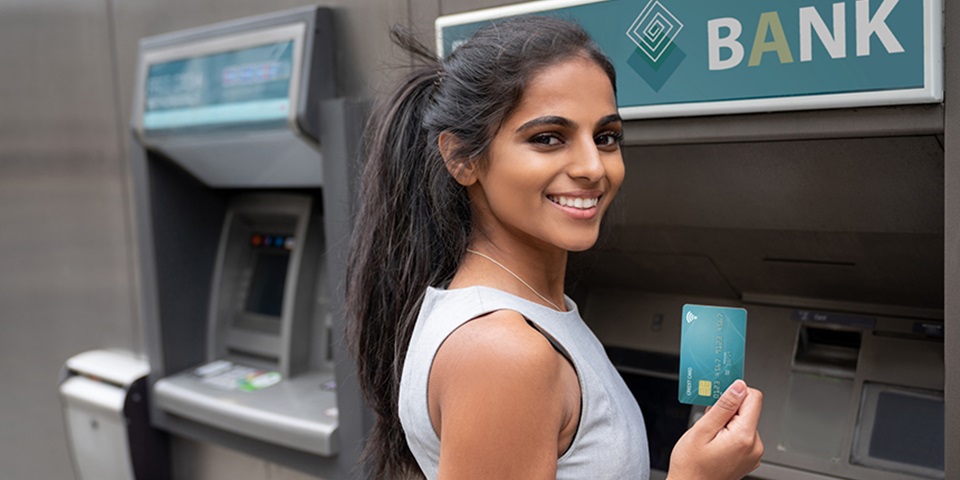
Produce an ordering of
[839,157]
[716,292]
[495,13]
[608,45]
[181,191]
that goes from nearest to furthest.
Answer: [839,157]
[608,45]
[495,13]
[716,292]
[181,191]

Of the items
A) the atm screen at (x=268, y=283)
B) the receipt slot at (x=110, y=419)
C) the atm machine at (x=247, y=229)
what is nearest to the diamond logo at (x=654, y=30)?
the atm machine at (x=247, y=229)

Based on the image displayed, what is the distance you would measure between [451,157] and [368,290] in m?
0.29

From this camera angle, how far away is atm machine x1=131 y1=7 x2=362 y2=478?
2.17 meters

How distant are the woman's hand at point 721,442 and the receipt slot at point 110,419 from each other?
2217 mm

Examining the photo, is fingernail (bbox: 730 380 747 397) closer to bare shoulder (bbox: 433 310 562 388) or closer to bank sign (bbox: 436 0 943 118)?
bare shoulder (bbox: 433 310 562 388)

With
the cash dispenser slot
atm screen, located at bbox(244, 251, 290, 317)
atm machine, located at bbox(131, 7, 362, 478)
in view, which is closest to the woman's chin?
the cash dispenser slot

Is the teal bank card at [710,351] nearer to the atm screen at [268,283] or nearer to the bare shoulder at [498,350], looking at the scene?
the bare shoulder at [498,350]

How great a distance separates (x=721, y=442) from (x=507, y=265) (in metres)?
0.36

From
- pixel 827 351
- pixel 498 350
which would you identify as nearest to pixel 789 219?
pixel 827 351

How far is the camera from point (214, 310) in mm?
2883

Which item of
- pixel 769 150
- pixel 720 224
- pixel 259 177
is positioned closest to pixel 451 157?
pixel 769 150

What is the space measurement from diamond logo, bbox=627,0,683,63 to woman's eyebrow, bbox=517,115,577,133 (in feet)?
1.66

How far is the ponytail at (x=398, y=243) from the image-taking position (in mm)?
1225

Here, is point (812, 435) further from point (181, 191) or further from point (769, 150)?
point (181, 191)
